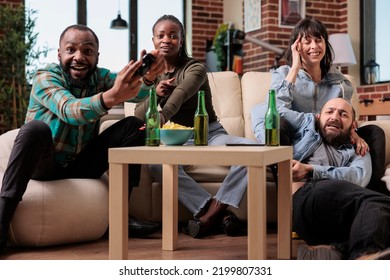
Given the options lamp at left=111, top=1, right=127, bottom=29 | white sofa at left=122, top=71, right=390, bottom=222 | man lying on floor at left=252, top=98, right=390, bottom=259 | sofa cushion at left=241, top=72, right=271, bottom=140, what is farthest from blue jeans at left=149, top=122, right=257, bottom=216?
lamp at left=111, top=1, right=127, bottom=29

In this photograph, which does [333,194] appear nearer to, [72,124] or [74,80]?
→ [72,124]

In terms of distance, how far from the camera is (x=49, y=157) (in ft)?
Answer: 7.57

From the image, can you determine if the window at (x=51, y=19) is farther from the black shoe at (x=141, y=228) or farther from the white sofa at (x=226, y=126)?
the black shoe at (x=141, y=228)

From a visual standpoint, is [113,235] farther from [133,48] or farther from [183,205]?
[133,48]

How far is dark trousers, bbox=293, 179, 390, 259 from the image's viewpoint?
182cm

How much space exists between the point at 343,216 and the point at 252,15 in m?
4.26

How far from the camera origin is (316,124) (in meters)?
2.59

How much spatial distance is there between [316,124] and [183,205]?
75 centimetres

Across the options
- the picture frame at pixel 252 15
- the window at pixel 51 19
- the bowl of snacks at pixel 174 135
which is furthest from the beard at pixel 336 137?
the window at pixel 51 19

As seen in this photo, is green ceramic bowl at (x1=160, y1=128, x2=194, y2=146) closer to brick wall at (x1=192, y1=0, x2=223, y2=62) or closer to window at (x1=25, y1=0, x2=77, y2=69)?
window at (x1=25, y1=0, x2=77, y2=69)

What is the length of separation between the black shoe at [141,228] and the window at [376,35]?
3653 millimetres

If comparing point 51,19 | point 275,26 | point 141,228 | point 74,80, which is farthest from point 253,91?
point 51,19
